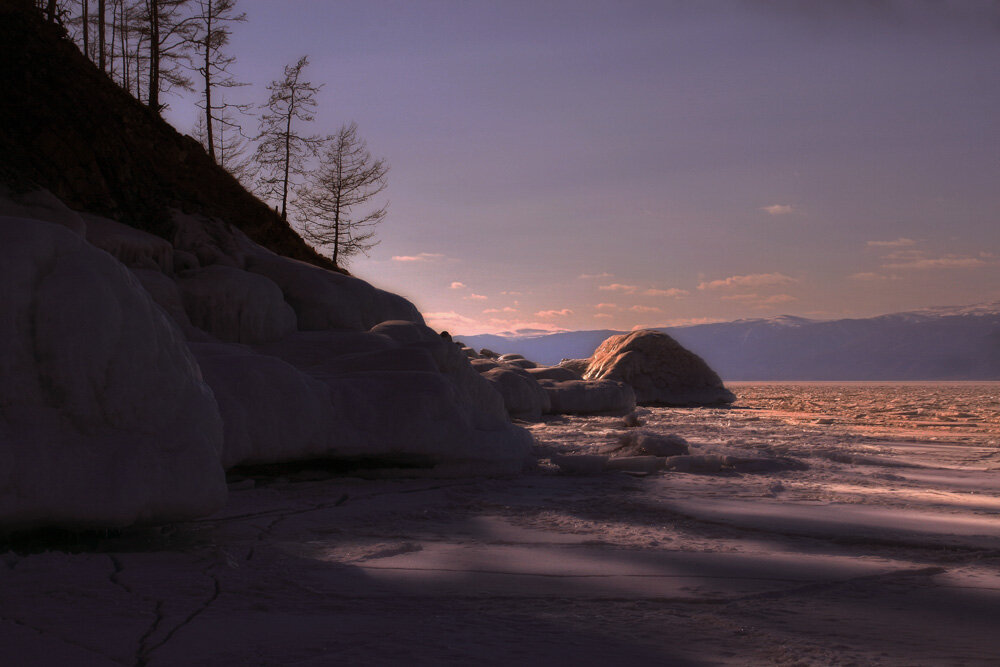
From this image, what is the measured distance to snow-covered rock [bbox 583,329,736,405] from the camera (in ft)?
63.4

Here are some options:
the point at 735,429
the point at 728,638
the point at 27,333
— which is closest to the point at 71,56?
the point at 27,333

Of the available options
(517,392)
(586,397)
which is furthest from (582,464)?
(586,397)

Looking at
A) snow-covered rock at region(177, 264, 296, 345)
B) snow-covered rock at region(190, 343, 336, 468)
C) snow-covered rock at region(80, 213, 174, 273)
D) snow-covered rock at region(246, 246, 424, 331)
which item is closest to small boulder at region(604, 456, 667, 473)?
snow-covered rock at region(190, 343, 336, 468)

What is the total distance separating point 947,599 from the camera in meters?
2.48

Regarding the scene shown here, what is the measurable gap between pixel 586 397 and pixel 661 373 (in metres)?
6.53

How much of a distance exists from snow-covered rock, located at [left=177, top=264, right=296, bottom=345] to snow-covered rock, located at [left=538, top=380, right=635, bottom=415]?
20.1ft

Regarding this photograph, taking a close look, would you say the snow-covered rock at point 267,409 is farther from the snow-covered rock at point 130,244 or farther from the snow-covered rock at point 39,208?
the snow-covered rock at point 130,244

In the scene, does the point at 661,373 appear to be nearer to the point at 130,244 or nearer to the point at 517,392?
the point at 517,392

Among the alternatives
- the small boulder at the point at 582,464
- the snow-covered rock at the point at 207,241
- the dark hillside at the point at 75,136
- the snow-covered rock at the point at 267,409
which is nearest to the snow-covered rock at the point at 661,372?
the snow-covered rock at the point at 207,241

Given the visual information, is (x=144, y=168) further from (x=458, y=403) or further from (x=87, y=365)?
(x=87, y=365)

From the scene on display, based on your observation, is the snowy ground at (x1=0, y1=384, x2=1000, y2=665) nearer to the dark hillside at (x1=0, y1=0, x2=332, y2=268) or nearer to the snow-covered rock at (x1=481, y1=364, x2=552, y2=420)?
the dark hillside at (x1=0, y1=0, x2=332, y2=268)

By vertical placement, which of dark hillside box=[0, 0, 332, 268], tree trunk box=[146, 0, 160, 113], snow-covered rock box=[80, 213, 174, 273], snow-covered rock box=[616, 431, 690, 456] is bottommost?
snow-covered rock box=[616, 431, 690, 456]

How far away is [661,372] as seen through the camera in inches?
778

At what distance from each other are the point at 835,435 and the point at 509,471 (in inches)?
217
